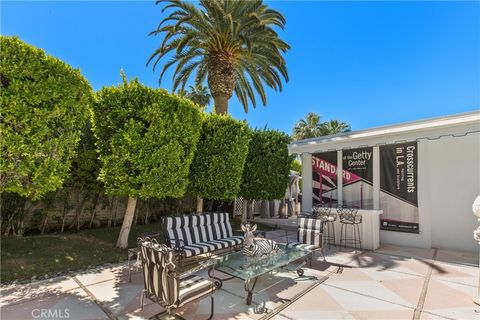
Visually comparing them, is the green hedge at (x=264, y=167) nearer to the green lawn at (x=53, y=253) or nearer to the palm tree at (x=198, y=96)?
the green lawn at (x=53, y=253)

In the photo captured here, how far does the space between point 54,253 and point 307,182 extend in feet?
28.8

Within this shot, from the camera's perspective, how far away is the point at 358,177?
9539 millimetres

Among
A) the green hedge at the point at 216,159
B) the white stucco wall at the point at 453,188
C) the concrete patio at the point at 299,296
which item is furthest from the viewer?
the green hedge at the point at 216,159

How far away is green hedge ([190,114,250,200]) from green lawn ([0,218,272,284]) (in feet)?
9.21

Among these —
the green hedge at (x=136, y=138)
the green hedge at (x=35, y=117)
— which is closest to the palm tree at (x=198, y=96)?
the green hedge at (x=136, y=138)

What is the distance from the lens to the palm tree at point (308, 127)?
114 feet

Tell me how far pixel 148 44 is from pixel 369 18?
9816mm

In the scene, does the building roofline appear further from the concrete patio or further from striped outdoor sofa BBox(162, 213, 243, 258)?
striped outdoor sofa BBox(162, 213, 243, 258)

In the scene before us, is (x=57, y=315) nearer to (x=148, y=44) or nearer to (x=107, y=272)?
(x=107, y=272)

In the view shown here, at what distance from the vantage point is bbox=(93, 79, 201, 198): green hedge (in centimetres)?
614

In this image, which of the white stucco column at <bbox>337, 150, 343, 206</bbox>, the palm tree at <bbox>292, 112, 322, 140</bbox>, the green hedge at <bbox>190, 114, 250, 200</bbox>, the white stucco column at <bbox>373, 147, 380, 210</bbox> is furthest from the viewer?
the palm tree at <bbox>292, 112, 322, 140</bbox>

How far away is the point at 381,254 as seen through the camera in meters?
7.41

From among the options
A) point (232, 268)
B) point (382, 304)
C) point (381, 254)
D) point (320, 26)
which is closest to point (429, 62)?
point (320, 26)

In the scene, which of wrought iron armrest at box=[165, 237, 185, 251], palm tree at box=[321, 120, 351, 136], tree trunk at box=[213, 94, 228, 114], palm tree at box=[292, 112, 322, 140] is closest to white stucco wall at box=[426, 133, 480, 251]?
wrought iron armrest at box=[165, 237, 185, 251]
